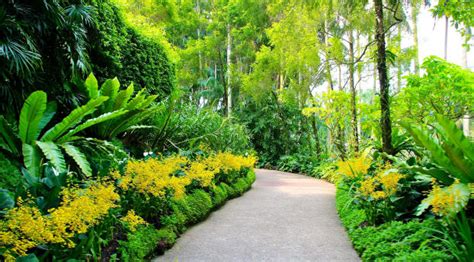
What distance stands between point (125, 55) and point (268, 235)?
5393 mm

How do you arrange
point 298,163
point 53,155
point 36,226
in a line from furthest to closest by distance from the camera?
point 298,163 < point 53,155 < point 36,226

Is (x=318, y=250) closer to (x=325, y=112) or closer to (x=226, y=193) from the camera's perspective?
(x=226, y=193)

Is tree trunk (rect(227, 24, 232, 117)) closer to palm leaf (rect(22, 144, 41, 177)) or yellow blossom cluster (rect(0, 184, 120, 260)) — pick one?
palm leaf (rect(22, 144, 41, 177))

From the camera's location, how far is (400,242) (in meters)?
3.29

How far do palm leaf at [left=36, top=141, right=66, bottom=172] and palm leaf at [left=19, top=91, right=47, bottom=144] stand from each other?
0.94 ft

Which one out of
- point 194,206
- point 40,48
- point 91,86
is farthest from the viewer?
point 91,86

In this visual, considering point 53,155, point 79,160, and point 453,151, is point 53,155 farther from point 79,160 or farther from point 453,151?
point 453,151

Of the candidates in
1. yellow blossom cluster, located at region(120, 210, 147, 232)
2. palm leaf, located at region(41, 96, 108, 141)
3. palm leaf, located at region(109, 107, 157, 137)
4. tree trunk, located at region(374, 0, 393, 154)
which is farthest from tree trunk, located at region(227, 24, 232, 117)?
yellow blossom cluster, located at region(120, 210, 147, 232)

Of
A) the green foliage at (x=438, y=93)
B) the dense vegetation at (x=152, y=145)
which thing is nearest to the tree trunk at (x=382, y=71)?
the dense vegetation at (x=152, y=145)

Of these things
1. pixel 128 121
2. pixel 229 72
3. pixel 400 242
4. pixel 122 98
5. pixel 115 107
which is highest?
pixel 229 72

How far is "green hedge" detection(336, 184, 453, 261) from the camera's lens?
9.48ft

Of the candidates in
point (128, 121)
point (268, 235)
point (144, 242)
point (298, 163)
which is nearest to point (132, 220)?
point (144, 242)

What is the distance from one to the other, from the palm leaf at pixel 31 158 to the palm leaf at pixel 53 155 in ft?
0.36

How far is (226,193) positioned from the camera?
7.34m
